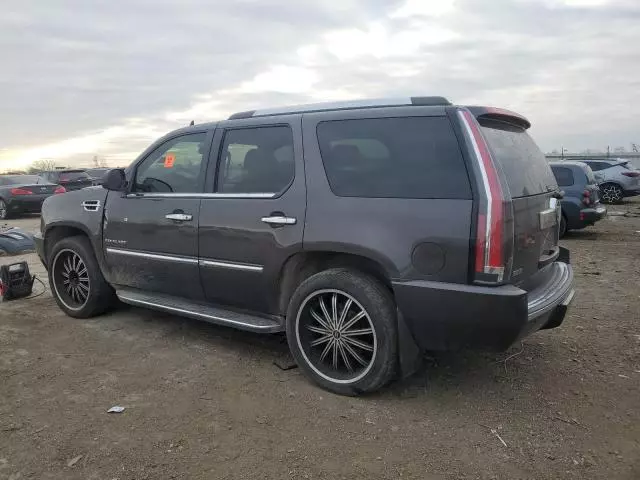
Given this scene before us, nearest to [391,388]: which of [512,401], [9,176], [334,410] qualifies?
[334,410]

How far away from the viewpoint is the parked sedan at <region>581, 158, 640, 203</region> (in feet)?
57.8

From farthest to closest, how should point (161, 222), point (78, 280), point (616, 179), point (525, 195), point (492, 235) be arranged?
point (616, 179)
point (78, 280)
point (161, 222)
point (525, 195)
point (492, 235)

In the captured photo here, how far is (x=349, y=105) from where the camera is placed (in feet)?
12.2

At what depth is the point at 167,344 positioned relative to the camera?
450cm

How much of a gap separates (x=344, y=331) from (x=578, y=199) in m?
8.63

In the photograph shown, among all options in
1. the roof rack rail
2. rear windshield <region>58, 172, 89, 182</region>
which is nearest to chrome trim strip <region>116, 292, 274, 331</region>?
the roof rack rail

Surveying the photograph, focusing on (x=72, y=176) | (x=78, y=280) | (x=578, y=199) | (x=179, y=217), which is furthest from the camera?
(x=72, y=176)

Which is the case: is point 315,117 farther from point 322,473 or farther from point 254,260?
point 322,473

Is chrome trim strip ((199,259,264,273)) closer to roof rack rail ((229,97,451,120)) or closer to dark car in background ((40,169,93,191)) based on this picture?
roof rack rail ((229,97,451,120))

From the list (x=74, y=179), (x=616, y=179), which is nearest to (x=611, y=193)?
(x=616, y=179)

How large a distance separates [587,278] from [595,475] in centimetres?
474

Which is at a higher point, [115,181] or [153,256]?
[115,181]

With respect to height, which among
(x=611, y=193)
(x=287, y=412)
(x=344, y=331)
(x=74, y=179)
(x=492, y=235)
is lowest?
(x=287, y=412)

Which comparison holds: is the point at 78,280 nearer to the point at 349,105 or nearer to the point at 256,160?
the point at 256,160
